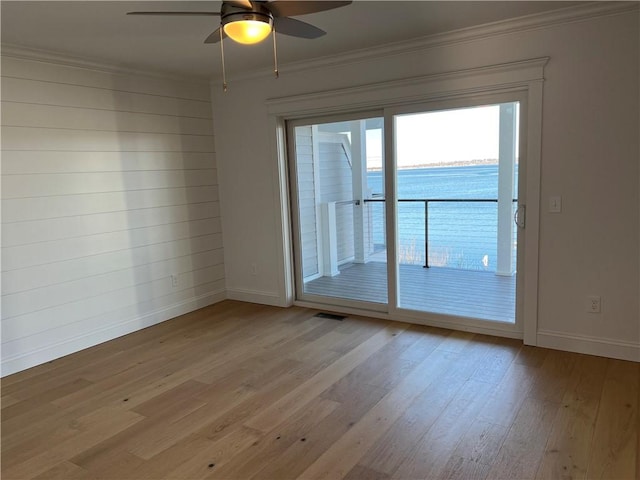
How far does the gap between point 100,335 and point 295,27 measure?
3.06 meters

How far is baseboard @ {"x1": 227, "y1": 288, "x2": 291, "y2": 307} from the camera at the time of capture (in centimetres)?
495

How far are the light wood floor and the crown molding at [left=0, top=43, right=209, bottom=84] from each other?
2330 millimetres

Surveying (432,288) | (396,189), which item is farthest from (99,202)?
(432,288)

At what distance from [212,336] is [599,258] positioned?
3101mm

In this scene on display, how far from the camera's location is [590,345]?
339 centimetres

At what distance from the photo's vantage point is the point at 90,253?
3973 mm

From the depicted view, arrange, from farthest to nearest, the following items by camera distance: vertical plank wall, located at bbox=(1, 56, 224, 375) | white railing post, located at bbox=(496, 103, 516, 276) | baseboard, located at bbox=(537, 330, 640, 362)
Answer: white railing post, located at bbox=(496, 103, 516, 276) < vertical plank wall, located at bbox=(1, 56, 224, 375) < baseboard, located at bbox=(537, 330, 640, 362)

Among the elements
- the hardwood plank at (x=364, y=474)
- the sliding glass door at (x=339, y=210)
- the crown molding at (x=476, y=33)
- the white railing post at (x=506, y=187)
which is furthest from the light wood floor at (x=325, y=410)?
the crown molding at (x=476, y=33)

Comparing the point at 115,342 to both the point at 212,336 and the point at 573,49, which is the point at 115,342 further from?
the point at 573,49

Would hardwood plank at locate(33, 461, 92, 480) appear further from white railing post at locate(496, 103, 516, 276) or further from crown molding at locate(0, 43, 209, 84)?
white railing post at locate(496, 103, 516, 276)

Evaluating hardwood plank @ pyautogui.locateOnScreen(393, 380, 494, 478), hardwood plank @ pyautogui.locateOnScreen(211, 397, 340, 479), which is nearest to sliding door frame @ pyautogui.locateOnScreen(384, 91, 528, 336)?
hardwood plank @ pyautogui.locateOnScreen(393, 380, 494, 478)

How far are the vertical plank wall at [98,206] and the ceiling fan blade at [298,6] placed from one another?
2.29 meters

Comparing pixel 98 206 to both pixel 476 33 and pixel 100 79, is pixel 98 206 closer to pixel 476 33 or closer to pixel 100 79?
pixel 100 79

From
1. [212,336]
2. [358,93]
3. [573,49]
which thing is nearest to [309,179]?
[358,93]
